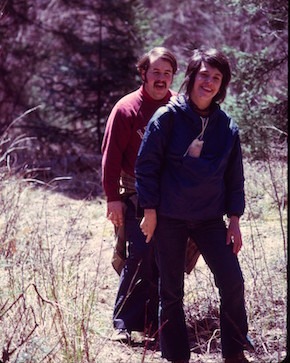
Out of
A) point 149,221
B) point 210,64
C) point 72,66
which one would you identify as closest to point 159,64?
point 210,64

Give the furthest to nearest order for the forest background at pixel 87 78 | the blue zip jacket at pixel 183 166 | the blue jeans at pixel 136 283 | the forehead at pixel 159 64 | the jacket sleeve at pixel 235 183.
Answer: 1. the forest background at pixel 87 78
2. the blue jeans at pixel 136 283
3. the forehead at pixel 159 64
4. the jacket sleeve at pixel 235 183
5. the blue zip jacket at pixel 183 166

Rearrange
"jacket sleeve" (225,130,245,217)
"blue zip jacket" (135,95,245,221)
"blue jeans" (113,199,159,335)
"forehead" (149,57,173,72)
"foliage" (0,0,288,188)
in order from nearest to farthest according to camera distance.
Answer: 1. "blue zip jacket" (135,95,245,221)
2. "jacket sleeve" (225,130,245,217)
3. "forehead" (149,57,173,72)
4. "blue jeans" (113,199,159,335)
5. "foliage" (0,0,288,188)

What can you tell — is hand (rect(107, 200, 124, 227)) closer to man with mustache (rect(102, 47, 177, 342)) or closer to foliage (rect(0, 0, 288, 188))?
man with mustache (rect(102, 47, 177, 342))

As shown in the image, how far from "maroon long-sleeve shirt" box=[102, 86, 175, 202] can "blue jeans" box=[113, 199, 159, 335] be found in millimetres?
211

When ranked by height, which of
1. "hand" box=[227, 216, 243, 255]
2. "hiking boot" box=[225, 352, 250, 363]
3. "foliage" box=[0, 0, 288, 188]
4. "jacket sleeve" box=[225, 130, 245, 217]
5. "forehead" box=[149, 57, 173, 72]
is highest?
"foliage" box=[0, 0, 288, 188]

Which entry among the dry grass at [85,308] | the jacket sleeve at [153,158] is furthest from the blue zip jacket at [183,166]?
the dry grass at [85,308]

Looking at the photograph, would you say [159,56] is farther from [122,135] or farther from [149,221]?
[149,221]

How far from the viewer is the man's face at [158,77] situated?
3.68 m

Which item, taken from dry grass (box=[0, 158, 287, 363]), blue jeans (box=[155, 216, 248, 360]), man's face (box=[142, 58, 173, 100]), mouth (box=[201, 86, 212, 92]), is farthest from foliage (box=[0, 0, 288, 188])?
blue jeans (box=[155, 216, 248, 360])

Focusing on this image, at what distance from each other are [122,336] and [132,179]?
97 cm

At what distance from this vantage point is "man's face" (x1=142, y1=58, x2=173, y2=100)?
3.68 m

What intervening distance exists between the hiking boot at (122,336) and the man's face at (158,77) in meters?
1.46

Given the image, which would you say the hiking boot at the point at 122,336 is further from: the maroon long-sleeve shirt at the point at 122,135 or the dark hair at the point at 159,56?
the dark hair at the point at 159,56

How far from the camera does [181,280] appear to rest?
10.6 ft
